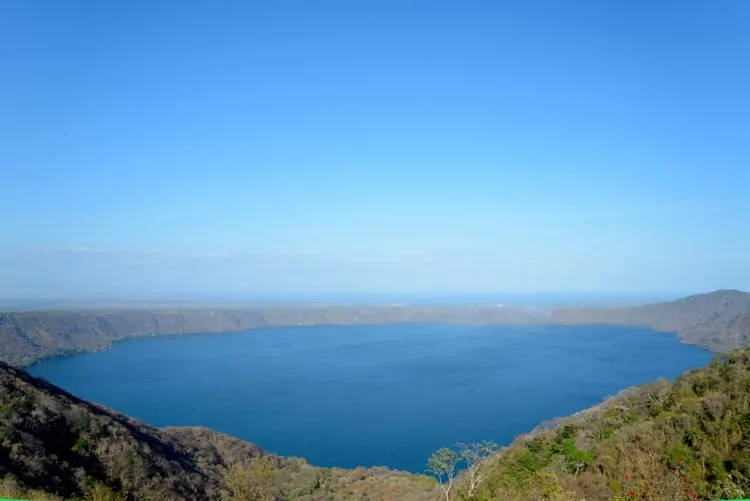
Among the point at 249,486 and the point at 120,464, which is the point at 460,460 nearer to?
the point at 249,486

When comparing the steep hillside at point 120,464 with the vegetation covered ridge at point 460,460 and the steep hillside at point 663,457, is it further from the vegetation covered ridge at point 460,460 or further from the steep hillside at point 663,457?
the steep hillside at point 663,457

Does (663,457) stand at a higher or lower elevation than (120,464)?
higher

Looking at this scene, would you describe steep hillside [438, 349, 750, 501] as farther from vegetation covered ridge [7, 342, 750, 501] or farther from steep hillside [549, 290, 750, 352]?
steep hillside [549, 290, 750, 352]

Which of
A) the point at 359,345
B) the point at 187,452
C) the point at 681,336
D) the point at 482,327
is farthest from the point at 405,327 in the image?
the point at 187,452

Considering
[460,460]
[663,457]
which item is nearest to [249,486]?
[460,460]

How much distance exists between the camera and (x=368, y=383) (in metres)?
62.8

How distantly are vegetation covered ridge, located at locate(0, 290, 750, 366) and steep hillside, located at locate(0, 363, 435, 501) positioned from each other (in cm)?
5739

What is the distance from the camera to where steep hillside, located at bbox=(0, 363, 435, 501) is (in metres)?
12.4

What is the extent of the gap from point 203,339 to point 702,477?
113 meters

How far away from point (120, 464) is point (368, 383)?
49218mm

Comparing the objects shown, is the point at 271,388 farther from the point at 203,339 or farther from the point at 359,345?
the point at 203,339

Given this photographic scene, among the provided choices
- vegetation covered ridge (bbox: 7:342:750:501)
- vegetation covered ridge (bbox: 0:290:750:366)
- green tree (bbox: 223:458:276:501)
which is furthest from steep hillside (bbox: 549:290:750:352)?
green tree (bbox: 223:458:276:501)

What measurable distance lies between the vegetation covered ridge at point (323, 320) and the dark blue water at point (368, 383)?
540 centimetres

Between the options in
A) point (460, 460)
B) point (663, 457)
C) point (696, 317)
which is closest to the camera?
point (663, 457)
